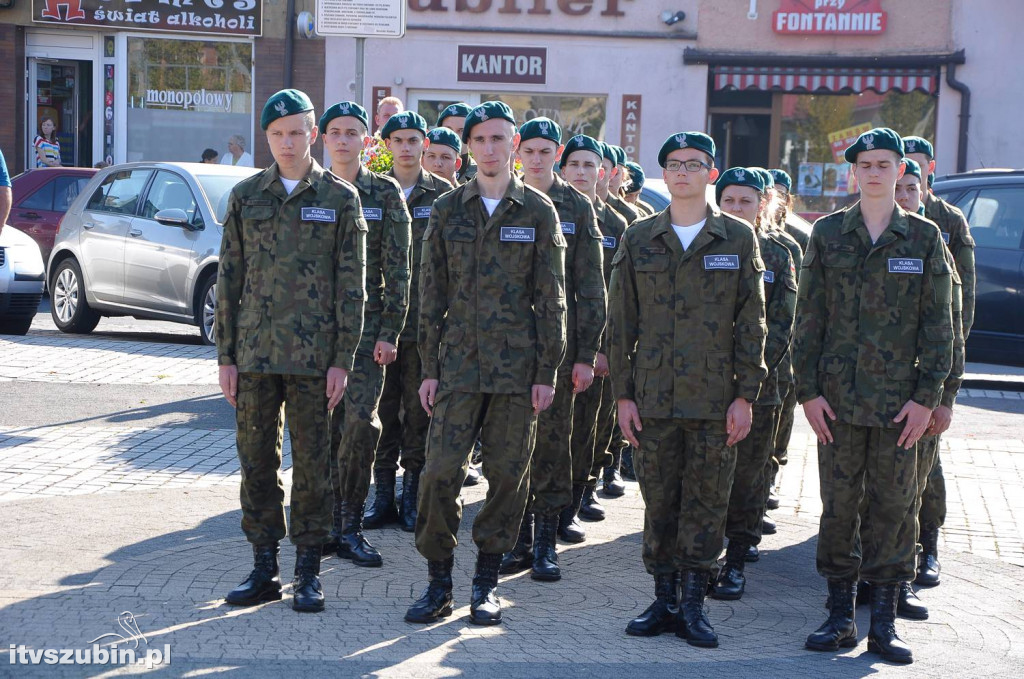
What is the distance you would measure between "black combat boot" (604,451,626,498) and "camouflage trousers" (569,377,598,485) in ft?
4.43

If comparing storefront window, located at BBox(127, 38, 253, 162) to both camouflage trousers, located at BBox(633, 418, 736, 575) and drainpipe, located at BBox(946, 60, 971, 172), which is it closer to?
drainpipe, located at BBox(946, 60, 971, 172)

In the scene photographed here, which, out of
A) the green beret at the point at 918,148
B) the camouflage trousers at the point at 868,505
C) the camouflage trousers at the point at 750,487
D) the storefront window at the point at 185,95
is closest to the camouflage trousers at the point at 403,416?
the camouflage trousers at the point at 750,487

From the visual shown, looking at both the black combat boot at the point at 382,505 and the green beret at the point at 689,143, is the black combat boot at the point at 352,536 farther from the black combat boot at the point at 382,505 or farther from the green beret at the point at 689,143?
the green beret at the point at 689,143

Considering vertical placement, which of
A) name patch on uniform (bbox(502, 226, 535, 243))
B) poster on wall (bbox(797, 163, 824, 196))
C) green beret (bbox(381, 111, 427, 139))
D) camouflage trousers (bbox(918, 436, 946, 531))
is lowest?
camouflage trousers (bbox(918, 436, 946, 531))

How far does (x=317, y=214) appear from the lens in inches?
234

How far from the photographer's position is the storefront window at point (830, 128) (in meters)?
23.8

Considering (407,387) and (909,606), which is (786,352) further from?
(407,387)

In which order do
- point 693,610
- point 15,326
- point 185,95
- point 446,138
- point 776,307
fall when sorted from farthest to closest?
1. point 185,95
2. point 15,326
3. point 446,138
4. point 776,307
5. point 693,610

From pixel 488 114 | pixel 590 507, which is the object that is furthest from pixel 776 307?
pixel 590 507

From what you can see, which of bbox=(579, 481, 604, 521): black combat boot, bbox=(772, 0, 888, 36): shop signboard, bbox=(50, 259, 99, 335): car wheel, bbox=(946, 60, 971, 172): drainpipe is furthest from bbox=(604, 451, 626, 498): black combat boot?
bbox=(946, 60, 971, 172): drainpipe

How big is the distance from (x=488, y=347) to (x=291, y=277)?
2.98 ft

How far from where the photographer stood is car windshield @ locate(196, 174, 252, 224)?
1382cm

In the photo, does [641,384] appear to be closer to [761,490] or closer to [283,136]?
[761,490]

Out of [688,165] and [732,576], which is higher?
[688,165]
